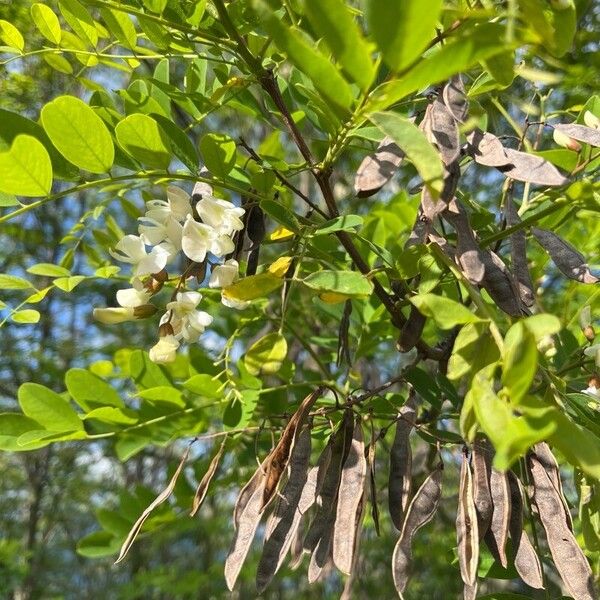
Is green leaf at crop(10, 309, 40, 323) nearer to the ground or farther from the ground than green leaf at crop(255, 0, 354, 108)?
farther from the ground

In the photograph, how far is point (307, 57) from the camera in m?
0.31

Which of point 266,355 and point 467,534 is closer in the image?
point 467,534

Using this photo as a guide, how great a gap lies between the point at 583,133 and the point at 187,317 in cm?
32

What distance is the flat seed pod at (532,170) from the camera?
41 cm

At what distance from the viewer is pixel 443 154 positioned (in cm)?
42

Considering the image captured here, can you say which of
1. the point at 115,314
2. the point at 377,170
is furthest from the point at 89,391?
the point at 377,170

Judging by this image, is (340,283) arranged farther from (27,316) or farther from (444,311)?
(27,316)

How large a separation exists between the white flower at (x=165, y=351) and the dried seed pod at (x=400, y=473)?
0.18 metres

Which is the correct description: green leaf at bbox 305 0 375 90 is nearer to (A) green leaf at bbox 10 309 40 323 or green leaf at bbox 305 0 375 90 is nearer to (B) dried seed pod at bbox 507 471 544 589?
(B) dried seed pod at bbox 507 471 544 589

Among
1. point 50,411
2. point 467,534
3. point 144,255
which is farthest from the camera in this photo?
point 50,411

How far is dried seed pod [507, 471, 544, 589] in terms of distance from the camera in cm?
44

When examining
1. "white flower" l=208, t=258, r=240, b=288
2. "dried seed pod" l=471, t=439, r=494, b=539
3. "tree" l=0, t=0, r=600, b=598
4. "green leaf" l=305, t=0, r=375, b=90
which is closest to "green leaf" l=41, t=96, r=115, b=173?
"tree" l=0, t=0, r=600, b=598

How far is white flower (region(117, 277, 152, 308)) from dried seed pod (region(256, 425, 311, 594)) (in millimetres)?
167

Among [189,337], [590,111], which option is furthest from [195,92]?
[590,111]
